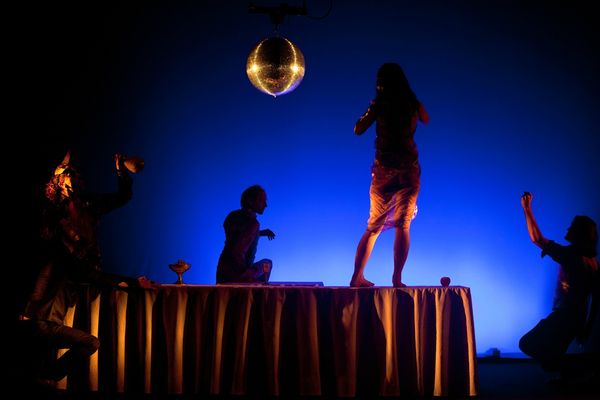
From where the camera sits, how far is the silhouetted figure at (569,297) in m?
4.18

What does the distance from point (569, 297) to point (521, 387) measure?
0.81 m

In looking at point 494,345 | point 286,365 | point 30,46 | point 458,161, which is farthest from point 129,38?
point 494,345

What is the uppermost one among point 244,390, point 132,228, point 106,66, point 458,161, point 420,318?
point 106,66

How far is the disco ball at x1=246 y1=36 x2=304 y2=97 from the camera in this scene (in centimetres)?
424

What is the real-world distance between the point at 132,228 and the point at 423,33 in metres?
3.84

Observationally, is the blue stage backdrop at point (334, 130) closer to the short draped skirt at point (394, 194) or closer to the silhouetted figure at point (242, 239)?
the silhouetted figure at point (242, 239)

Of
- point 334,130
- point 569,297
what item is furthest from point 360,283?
point 334,130

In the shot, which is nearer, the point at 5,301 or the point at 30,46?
the point at 5,301

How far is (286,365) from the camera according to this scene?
11.6ft

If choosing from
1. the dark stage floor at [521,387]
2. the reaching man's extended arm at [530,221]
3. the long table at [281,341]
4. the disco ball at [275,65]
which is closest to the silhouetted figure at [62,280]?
the long table at [281,341]

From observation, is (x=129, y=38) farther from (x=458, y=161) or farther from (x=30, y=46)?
(x=458, y=161)

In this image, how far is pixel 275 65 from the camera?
423 cm

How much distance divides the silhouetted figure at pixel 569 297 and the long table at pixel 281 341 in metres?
1.06

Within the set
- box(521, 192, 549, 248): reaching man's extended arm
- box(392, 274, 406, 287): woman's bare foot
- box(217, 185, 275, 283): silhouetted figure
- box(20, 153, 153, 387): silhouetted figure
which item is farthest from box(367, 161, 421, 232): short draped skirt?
box(20, 153, 153, 387): silhouetted figure
